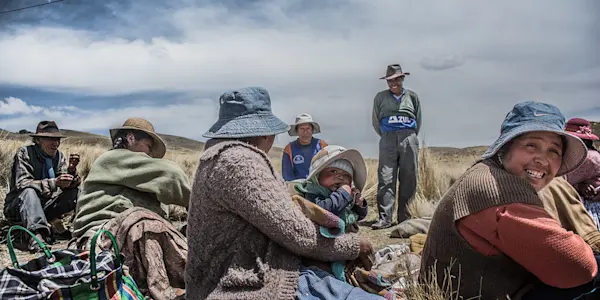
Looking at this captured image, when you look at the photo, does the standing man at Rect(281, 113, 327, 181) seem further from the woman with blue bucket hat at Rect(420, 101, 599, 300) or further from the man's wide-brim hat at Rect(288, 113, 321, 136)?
the woman with blue bucket hat at Rect(420, 101, 599, 300)

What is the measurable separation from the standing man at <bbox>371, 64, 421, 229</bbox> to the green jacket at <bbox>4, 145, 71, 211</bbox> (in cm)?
397

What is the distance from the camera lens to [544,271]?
2.25 metres

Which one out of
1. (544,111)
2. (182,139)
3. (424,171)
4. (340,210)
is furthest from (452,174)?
(182,139)

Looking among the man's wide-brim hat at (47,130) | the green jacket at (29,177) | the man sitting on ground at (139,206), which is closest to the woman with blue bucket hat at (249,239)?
the man sitting on ground at (139,206)

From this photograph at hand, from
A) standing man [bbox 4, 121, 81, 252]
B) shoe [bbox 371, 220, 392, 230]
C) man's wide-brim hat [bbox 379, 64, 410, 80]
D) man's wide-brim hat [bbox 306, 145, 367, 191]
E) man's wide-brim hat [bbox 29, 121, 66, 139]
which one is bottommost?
shoe [bbox 371, 220, 392, 230]

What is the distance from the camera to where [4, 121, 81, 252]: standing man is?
20.7ft

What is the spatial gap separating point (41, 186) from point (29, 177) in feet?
0.71

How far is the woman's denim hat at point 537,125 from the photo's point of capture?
2436 mm

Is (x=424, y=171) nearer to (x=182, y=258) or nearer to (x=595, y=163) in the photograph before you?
(x=595, y=163)

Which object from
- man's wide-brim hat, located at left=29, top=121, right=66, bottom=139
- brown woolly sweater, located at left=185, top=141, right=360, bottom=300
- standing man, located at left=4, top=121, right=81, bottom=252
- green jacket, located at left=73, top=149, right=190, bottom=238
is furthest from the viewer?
man's wide-brim hat, located at left=29, top=121, right=66, bottom=139

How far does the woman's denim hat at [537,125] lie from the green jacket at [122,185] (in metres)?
2.44

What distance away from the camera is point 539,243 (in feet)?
7.10

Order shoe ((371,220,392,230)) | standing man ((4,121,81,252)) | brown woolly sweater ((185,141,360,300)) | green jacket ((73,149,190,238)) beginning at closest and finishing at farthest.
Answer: brown woolly sweater ((185,141,360,300)) → green jacket ((73,149,190,238)) → standing man ((4,121,81,252)) → shoe ((371,220,392,230))

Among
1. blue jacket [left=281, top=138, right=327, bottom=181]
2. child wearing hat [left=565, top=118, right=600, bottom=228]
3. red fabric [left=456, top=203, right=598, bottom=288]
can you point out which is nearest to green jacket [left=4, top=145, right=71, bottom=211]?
blue jacket [left=281, top=138, right=327, bottom=181]
